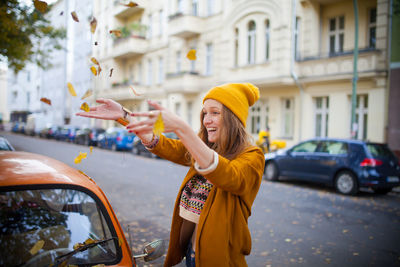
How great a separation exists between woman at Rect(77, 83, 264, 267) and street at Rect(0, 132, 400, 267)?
8.72 ft

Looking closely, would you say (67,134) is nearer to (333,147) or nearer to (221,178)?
(333,147)

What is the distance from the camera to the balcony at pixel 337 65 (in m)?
15.2

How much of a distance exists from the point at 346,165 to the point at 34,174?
363 inches

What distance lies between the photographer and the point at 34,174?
82.7 inches

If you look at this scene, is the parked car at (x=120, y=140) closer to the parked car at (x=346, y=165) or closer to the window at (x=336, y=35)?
the window at (x=336, y=35)

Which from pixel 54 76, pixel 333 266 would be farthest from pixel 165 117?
pixel 54 76

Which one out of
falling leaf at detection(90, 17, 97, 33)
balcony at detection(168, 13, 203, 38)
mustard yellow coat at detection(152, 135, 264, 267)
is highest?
balcony at detection(168, 13, 203, 38)

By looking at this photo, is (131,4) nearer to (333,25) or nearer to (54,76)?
(333,25)

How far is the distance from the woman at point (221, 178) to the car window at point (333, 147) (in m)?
8.86

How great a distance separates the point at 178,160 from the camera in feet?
7.41

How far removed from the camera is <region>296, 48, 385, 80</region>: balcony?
49.7 ft

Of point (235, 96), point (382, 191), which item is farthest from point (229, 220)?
point (382, 191)

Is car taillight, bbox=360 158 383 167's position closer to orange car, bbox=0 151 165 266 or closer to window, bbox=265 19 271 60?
orange car, bbox=0 151 165 266

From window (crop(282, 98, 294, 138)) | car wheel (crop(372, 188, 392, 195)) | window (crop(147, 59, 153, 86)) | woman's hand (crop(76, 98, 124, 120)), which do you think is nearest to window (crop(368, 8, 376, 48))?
window (crop(282, 98, 294, 138))
